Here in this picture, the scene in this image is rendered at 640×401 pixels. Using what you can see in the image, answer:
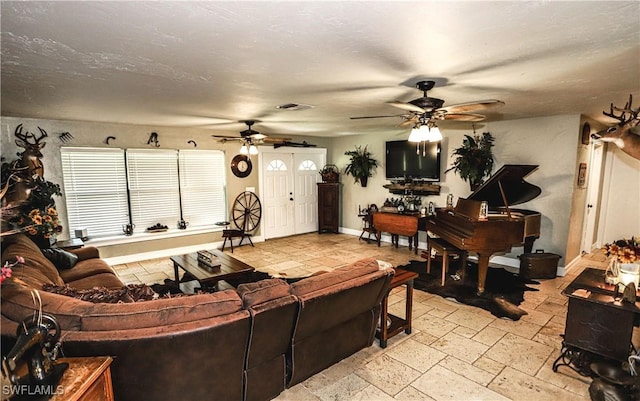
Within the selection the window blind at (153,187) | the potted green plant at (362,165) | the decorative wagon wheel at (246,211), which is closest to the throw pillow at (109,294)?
the window blind at (153,187)

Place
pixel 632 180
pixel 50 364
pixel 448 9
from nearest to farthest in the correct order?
1. pixel 50 364
2. pixel 448 9
3. pixel 632 180

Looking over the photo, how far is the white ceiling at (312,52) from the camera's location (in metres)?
1.48

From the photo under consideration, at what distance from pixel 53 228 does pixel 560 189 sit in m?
7.07

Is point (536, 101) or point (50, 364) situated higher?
point (536, 101)

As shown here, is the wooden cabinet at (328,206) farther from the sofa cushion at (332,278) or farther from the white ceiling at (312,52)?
the sofa cushion at (332,278)

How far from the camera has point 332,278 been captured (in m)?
2.31

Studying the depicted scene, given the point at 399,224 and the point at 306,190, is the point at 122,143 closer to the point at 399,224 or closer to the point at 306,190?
the point at 306,190

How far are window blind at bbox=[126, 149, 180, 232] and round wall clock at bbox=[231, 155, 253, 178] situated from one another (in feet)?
3.72

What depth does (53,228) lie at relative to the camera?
4016 millimetres

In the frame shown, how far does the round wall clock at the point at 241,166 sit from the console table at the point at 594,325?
5.72 metres

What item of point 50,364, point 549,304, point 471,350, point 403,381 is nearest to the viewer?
point 50,364

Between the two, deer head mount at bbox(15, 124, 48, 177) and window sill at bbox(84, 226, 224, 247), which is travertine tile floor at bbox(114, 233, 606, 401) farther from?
deer head mount at bbox(15, 124, 48, 177)

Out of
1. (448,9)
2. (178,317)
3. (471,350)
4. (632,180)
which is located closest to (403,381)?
(471,350)

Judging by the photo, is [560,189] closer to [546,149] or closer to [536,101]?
[546,149]
